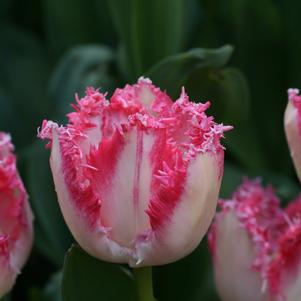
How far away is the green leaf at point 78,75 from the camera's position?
0.90m

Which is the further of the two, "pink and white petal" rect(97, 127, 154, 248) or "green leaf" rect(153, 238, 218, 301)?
"green leaf" rect(153, 238, 218, 301)

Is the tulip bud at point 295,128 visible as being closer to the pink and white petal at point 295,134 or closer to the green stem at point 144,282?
the pink and white petal at point 295,134

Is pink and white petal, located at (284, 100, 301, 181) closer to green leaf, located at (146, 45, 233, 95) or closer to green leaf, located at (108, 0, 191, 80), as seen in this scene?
green leaf, located at (146, 45, 233, 95)

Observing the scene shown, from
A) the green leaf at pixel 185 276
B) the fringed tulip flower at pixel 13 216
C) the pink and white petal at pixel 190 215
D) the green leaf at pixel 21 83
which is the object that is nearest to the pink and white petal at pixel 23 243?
the fringed tulip flower at pixel 13 216

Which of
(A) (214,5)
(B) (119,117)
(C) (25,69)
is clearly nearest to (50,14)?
(C) (25,69)

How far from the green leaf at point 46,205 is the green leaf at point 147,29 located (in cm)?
13

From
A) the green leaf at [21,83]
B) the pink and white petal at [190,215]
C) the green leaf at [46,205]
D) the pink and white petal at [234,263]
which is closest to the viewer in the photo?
the pink and white petal at [190,215]

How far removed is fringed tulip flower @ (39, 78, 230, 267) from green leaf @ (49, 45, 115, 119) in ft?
1.20

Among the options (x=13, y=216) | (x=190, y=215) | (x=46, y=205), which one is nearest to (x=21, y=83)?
(x=46, y=205)

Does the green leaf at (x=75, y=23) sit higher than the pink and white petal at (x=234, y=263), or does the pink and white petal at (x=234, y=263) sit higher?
the pink and white petal at (x=234, y=263)

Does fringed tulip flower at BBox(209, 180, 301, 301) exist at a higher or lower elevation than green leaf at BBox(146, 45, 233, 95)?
lower

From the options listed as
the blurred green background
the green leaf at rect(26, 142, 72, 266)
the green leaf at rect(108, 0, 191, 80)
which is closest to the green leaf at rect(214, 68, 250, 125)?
the blurred green background

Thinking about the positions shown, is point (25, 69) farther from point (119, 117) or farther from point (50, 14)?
point (119, 117)

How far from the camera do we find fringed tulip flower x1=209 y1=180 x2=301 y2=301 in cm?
61
